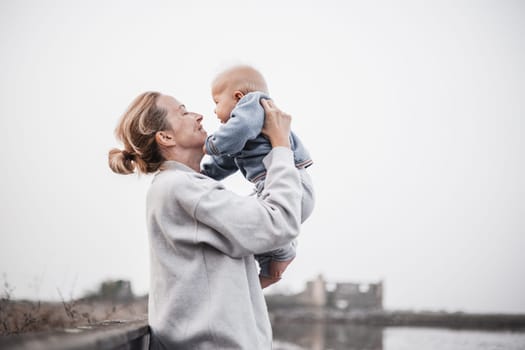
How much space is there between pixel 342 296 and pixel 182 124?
2851 centimetres

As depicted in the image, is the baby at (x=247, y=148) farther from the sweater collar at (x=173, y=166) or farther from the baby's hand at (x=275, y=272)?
the sweater collar at (x=173, y=166)

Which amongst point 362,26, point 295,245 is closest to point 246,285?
point 295,245

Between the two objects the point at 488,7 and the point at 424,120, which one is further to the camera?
the point at 488,7

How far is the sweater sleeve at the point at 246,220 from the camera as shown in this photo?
140cm

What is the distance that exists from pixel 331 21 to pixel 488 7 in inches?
413

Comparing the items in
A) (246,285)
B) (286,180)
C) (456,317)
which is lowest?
(456,317)

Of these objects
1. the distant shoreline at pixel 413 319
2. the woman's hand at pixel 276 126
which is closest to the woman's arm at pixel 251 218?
the woman's hand at pixel 276 126

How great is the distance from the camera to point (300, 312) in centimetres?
2294

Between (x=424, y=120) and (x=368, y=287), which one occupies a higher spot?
(x=424, y=120)

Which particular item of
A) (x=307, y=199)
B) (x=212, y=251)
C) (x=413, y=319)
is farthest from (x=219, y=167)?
(x=413, y=319)

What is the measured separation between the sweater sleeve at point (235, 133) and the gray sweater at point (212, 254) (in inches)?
8.7

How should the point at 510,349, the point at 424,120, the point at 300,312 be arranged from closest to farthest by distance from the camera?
the point at 510,349
the point at 300,312
the point at 424,120

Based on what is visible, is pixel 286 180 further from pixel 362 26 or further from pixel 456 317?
pixel 362 26

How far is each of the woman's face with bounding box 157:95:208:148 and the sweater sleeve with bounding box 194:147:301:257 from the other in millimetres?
352
